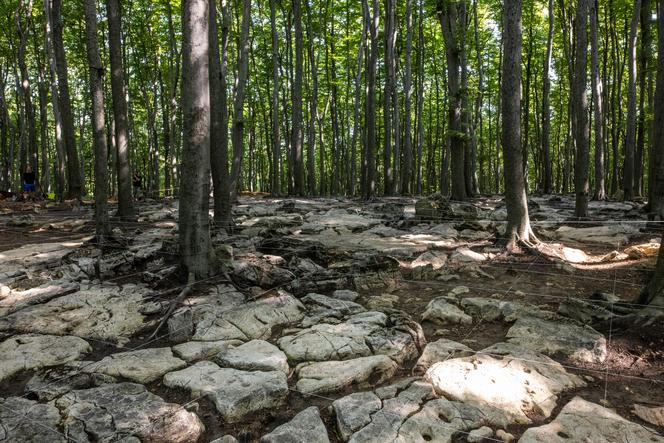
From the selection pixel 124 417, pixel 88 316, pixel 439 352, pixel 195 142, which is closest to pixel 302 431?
pixel 124 417

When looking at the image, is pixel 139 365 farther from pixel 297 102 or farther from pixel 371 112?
pixel 297 102

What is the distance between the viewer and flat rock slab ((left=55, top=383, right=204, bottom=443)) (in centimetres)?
241

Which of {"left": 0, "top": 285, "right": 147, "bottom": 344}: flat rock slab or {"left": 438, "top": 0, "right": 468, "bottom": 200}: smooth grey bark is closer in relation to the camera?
{"left": 0, "top": 285, "right": 147, "bottom": 344}: flat rock slab

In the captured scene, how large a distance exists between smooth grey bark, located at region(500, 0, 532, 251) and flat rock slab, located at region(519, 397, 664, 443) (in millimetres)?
4209

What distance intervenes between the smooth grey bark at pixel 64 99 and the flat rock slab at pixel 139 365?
38.3 feet

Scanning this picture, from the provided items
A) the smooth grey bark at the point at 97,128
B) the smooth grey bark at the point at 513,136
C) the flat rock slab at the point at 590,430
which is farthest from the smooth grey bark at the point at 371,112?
the flat rock slab at the point at 590,430

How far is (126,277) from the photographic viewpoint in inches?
213

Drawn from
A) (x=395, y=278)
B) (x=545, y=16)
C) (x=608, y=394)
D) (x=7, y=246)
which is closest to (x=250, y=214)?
(x=7, y=246)

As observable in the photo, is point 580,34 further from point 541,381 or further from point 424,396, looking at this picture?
point 424,396

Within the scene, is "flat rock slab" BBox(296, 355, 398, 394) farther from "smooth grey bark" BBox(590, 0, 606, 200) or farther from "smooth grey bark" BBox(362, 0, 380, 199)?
"smooth grey bark" BBox(362, 0, 380, 199)

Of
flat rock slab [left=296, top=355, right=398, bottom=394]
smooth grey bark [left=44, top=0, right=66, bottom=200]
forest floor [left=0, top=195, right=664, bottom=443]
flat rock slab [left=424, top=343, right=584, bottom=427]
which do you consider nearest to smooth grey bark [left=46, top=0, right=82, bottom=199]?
smooth grey bark [left=44, top=0, right=66, bottom=200]

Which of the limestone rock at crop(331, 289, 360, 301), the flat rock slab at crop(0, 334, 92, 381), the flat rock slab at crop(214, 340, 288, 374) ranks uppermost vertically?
the limestone rock at crop(331, 289, 360, 301)

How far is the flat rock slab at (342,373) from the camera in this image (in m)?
2.98

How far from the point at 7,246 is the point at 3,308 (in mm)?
3907
